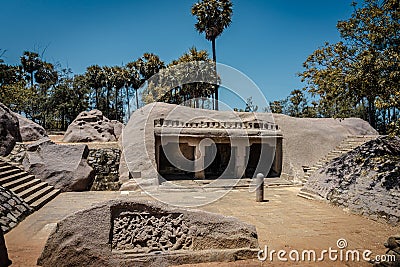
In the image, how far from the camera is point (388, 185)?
28.4 ft

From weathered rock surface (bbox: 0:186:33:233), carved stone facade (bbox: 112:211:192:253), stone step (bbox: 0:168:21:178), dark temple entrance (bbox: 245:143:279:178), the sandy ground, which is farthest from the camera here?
dark temple entrance (bbox: 245:143:279:178)

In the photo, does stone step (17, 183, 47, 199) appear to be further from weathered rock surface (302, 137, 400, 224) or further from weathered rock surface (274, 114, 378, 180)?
weathered rock surface (274, 114, 378, 180)

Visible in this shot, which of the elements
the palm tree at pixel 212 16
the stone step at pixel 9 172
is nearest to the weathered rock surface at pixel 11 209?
the stone step at pixel 9 172

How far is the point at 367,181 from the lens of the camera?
30.9ft

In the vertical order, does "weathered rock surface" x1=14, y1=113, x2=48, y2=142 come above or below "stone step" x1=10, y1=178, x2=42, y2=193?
above

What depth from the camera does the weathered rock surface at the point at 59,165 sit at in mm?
12180

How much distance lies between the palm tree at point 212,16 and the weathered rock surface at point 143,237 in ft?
67.4

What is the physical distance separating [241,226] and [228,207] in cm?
434

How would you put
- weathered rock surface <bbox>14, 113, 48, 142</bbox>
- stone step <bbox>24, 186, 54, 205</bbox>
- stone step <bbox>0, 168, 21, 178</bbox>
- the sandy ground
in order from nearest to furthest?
the sandy ground
stone step <bbox>24, 186, 54, 205</bbox>
stone step <bbox>0, 168, 21, 178</bbox>
weathered rock surface <bbox>14, 113, 48, 142</bbox>

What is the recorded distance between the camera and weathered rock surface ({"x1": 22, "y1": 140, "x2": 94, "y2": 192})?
12.2 metres

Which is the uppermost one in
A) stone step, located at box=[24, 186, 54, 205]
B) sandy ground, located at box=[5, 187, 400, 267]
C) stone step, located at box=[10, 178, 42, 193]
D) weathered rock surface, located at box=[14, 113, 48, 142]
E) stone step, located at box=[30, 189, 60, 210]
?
weathered rock surface, located at box=[14, 113, 48, 142]

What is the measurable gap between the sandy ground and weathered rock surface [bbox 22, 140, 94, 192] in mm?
1062

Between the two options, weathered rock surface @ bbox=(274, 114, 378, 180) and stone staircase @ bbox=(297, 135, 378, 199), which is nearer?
stone staircase @ bbox=(297, 135, 378, 199)

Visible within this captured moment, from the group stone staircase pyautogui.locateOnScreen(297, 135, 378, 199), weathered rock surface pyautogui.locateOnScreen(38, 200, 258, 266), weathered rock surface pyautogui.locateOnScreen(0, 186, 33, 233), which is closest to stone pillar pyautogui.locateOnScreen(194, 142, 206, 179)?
stone staircase pyautogui.locateOnScreen(297, 135, 378, 199)
